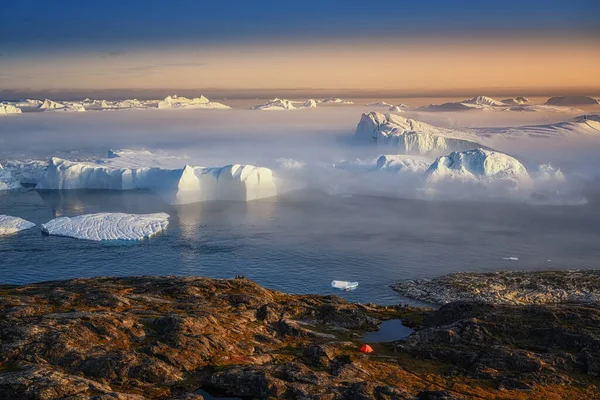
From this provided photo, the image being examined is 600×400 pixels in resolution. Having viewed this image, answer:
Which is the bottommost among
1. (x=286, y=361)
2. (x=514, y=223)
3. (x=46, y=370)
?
(x=514, y=223)

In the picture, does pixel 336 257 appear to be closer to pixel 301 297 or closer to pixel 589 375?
pixel 301 297

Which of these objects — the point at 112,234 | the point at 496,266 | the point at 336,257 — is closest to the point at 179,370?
the point at 336,257

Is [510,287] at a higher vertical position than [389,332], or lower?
lower

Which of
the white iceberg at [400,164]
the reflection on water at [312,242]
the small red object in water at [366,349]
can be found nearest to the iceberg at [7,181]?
the reflection on water at [312,242]

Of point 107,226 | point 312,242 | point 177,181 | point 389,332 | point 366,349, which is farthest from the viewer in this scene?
point 177,181

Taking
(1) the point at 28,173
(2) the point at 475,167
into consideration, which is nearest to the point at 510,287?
(2) the point at 475,167

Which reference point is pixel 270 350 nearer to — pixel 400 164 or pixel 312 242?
pixel 312 242
